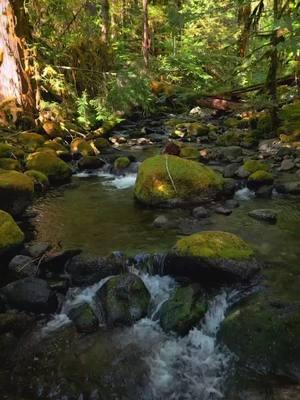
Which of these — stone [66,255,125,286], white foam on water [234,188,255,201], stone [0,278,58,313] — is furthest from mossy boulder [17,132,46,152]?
stone [0,278,58,313]

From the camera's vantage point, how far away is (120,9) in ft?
87.4

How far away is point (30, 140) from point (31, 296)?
289 inches

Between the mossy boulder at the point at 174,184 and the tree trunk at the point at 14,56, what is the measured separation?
6188mm

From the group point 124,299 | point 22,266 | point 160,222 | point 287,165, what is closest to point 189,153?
point 287,165

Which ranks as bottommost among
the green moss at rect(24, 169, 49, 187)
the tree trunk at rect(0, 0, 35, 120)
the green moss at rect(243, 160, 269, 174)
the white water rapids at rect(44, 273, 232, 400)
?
the white water rapids at rect(44, 273, 232, 400)

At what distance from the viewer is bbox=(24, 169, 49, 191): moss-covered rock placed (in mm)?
9094

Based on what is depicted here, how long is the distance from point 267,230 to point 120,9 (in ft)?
78.4

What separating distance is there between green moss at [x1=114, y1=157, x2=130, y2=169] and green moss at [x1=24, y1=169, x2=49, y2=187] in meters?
1.94

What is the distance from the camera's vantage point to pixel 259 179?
28.7 feet

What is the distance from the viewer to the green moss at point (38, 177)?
911 centimetres

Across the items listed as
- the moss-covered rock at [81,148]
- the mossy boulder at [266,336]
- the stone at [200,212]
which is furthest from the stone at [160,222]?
the moss-covered rock at [81,148]

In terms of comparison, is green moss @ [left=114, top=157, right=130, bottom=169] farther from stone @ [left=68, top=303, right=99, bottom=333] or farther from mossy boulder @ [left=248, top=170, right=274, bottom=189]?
stone @ [left=68, top=303, right=99, bottom=333]

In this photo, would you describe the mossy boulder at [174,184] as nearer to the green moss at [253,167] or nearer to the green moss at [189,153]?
the green moss at [253,167]

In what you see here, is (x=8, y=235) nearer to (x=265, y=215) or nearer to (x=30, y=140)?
(x=265, y=215)
